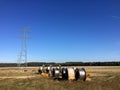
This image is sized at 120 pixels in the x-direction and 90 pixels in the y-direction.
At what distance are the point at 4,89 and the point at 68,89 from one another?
16.9 ft

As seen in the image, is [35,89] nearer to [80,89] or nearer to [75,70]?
[80,89]

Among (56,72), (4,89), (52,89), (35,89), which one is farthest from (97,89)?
(56,72)

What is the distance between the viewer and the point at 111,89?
16.4m

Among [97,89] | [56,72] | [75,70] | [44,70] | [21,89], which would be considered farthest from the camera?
[44,70]

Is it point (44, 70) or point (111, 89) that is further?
point (44, 70)

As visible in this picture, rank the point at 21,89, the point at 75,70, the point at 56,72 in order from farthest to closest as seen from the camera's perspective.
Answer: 1. the point at 56,72
2. the point at 75,70
3. the point at 21,89

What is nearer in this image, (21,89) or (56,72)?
(21,89)

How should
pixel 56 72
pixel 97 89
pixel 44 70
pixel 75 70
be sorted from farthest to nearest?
→ 1. pixel 44 70
2. pixel 56 72
3. pixel 75 70
4. pixel 97 89

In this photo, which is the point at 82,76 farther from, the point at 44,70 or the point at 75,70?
the point at 44,70

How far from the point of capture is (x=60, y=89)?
1669 centimetres

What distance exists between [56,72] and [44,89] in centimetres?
1630

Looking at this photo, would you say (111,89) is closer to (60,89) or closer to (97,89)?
(97,89)

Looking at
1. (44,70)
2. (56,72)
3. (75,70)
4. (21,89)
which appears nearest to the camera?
(21,89)

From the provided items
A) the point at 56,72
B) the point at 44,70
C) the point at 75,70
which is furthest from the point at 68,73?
the point at 44,70
